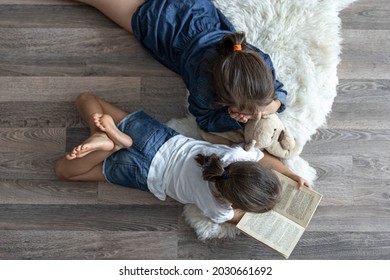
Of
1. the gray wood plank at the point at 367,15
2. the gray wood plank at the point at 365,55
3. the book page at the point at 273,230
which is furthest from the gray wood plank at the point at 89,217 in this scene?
the gray wood plank at the point at 367,15

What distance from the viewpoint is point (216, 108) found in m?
1.11

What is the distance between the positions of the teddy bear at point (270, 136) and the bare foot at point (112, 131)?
330 mm

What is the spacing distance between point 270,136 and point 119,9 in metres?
0.62

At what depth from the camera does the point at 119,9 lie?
1.25m

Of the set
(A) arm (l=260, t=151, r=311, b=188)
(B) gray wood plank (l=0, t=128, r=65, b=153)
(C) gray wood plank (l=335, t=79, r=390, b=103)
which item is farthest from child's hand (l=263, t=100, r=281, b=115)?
(B) gray wood plank (l=0, t=128, r=65, b=153)

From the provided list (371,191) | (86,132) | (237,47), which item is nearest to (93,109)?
(86,132)

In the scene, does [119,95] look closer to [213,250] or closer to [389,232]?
[213,250]

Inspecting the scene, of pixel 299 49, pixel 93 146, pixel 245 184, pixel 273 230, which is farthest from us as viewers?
pixel 299 49

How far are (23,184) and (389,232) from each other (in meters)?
1.13

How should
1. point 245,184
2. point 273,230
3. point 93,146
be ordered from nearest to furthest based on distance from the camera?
point 245,184 < point 93,146 < point 273,230

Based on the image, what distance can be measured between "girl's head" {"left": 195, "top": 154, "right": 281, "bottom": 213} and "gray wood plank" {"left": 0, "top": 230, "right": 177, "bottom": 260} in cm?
36

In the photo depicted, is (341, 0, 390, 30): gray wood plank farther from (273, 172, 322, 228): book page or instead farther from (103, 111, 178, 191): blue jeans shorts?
(103, 111, 178, 191): blue jeans shorts

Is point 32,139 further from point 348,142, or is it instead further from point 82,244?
point 348,142

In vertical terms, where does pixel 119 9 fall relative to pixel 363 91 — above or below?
above
